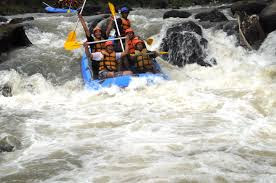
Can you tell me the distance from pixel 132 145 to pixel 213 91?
2.98m

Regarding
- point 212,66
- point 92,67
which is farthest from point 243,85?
point 92,67

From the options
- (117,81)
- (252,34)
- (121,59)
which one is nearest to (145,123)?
(117,81)

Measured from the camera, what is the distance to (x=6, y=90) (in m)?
8.09

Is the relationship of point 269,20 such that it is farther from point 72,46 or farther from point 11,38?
point 11,38

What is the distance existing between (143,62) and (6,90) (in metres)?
2.62

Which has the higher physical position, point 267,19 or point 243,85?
point 267,19

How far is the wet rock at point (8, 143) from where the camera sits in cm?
485

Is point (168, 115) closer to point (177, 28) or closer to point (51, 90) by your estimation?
point (51, 90)

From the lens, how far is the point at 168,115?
19.9ft

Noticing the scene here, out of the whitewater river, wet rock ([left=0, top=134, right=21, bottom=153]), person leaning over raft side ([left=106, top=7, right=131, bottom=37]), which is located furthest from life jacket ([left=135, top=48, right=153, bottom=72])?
wet rock ([left=0, top=134, right=21, bottom=153])

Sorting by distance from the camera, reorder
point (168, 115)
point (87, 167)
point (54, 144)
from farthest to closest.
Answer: point (168, 115) < point (54, 144) < point (87, 167)

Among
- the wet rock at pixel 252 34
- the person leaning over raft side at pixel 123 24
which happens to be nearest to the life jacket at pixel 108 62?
the person leaning over raft side at pixel 123 24

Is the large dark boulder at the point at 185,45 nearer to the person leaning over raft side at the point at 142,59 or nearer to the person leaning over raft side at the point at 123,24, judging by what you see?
the person leaning over raft side at the point at 123,24

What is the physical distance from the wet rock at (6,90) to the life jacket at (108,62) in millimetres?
1753
